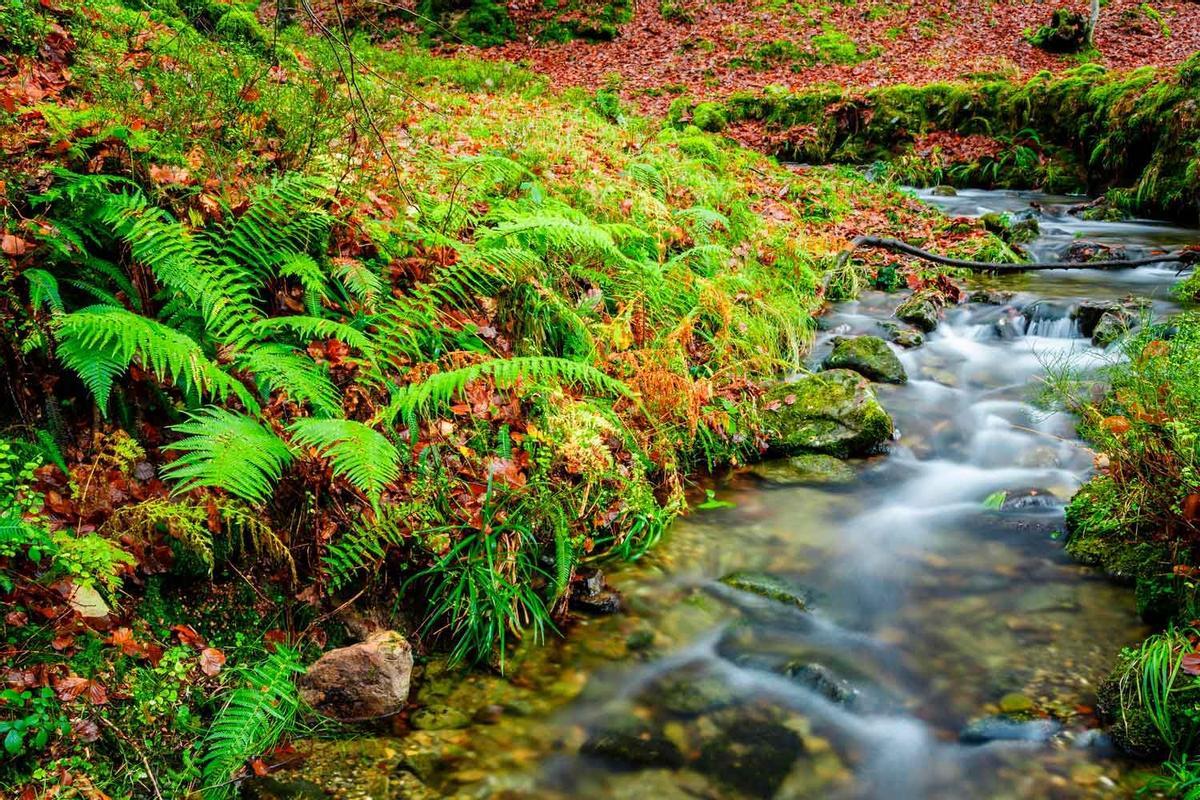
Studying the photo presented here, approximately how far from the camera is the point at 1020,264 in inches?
322

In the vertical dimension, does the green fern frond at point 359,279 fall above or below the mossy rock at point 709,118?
below

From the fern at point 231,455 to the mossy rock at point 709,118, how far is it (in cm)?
1283

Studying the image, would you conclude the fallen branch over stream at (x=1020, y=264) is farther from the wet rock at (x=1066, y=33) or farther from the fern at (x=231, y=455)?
the wet rock at (x=1066, y=33)

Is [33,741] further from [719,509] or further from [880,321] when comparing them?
[880,321]

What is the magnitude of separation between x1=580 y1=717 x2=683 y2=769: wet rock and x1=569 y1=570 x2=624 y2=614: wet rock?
68 centimetres

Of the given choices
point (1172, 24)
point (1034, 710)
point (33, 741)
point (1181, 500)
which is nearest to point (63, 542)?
point (33, 741)

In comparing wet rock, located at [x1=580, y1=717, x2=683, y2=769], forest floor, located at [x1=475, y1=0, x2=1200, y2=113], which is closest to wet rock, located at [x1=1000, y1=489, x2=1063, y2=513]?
wet rock, located at [x1=580, y1=717, x2=683, y2=769]

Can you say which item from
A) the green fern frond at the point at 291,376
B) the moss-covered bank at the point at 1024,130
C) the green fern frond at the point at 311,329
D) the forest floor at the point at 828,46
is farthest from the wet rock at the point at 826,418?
the forest floor at the point at 828,46

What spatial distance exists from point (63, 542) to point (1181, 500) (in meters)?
4.38

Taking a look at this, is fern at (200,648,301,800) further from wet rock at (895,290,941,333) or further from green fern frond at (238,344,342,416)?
wet rock at (895,290,941,333)

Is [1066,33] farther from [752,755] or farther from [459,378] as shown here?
[752,755]

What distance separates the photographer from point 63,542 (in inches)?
95.7

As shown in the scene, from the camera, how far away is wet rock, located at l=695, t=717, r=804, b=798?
282 cm

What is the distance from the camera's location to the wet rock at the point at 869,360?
6.24m
